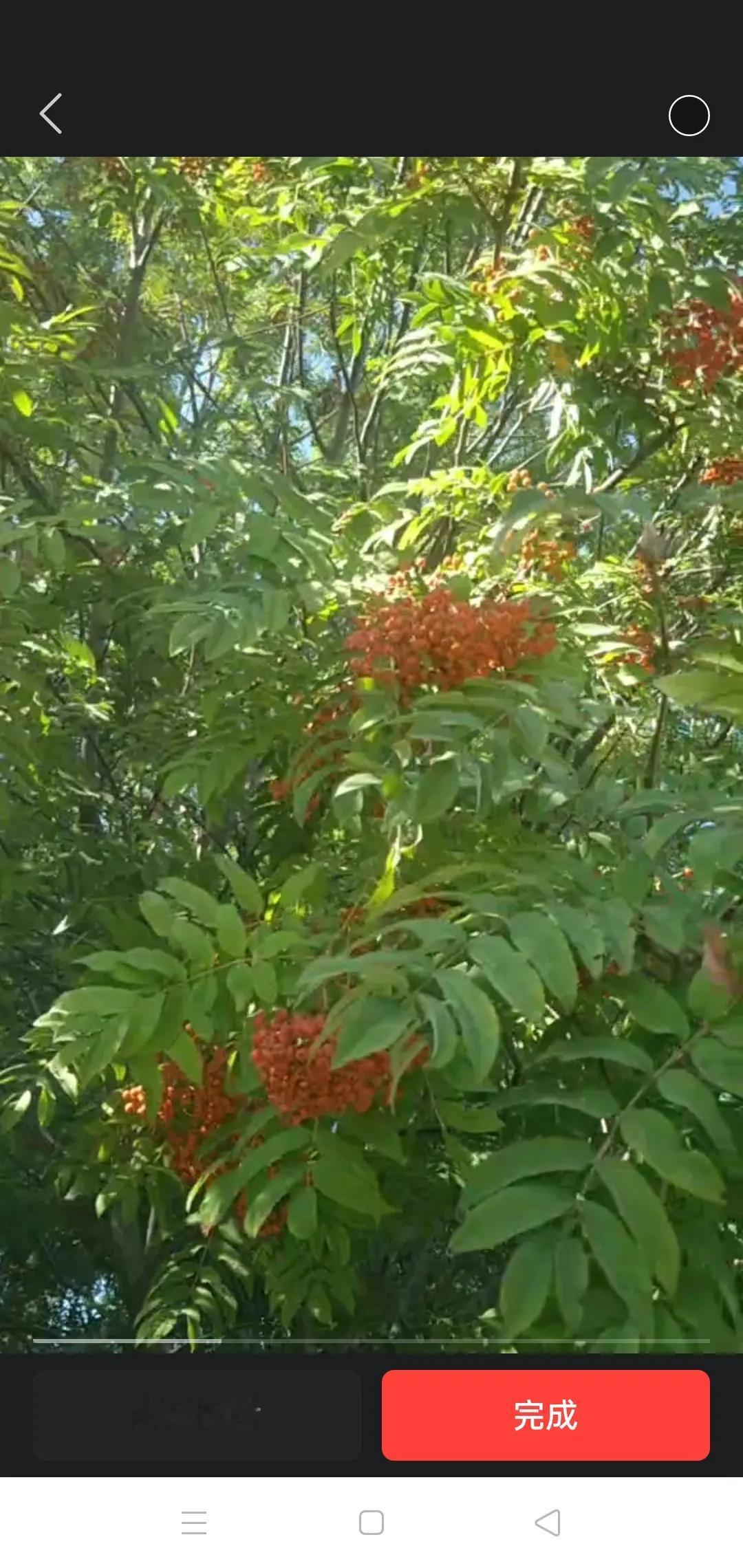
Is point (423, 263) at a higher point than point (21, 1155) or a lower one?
higher

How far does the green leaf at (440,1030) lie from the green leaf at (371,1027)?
19 mm

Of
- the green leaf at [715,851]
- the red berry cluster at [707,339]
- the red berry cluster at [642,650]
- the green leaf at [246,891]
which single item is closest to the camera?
the green leaf at [715,851]

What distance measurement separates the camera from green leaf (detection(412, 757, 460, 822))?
962 millimetres

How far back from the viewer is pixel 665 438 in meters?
1.44

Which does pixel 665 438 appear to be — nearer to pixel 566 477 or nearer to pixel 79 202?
pixel 566 477

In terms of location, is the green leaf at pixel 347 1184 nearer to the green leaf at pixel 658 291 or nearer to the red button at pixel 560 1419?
the red button at pixel 560 1419

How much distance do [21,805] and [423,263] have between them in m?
0.90

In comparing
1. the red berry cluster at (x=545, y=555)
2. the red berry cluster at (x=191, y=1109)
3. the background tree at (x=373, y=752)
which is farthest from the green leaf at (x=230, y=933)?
the red berry cluster at (x=545, y=555)

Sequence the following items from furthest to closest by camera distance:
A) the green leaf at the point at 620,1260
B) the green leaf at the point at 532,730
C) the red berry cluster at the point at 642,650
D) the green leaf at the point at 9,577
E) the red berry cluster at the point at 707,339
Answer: the red berry cluster at the point at 707,339, the red berry cluster at the point at 642,650, the green leaf at the point at 9,577, the green leaf at the point at 532,730, the green leaf at the point at 620,1260

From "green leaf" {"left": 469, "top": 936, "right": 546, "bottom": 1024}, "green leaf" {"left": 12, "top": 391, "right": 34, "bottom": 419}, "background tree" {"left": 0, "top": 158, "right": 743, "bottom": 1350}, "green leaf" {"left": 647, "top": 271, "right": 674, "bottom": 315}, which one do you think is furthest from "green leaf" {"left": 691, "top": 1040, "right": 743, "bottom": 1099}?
"green leaf" {"left": 12, "top": 391, "right": 34, "bottom": 419}

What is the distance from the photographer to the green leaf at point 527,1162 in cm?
78
